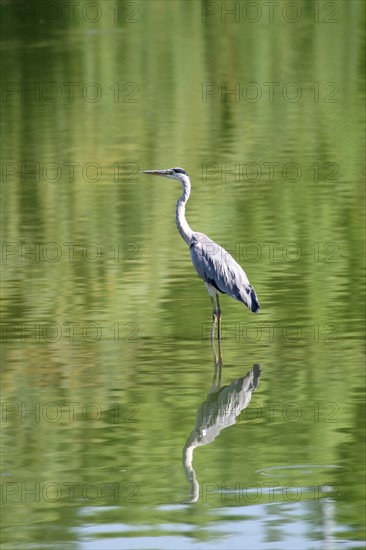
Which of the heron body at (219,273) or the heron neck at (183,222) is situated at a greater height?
the heron neck at (183,222)

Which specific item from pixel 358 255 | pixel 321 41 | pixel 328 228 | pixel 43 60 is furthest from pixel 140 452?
pixel 321 41

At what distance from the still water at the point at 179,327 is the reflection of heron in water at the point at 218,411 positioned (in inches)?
1.0

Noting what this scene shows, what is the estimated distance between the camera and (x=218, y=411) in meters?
13.1

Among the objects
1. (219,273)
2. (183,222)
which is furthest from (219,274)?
(183,222)

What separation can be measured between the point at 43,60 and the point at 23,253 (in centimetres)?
2453

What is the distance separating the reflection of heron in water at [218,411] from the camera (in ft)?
39.8

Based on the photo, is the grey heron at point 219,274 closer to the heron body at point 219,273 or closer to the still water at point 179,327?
the heron body at point 219,273

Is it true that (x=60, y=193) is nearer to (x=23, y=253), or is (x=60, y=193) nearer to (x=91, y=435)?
(x=23, y=253)

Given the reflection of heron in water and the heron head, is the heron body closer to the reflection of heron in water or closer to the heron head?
the heron head

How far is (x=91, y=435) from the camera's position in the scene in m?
12.6

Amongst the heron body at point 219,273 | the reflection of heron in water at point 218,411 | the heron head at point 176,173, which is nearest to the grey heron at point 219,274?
the heron body at point 219,273

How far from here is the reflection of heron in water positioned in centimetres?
1214

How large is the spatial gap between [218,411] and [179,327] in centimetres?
279

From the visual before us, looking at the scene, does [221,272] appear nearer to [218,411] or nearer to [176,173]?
[176,173]
